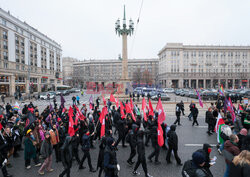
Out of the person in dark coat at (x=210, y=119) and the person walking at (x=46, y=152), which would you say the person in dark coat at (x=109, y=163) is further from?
the person in dark coat at (x=210, y=119)

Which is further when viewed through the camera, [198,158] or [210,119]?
[210,119]

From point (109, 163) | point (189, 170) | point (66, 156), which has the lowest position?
point (66, 156)

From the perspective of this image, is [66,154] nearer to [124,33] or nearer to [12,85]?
[124,33]

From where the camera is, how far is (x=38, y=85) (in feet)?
180

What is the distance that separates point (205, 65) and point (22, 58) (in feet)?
298

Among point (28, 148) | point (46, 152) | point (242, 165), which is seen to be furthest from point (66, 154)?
point (242, 165)

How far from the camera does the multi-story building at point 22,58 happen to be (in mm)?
38875

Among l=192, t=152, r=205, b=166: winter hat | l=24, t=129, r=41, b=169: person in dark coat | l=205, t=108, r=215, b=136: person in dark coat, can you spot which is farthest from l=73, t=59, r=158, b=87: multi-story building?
l=192, t=152, r=205, b=166: winter hat

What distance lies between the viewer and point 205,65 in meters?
88.1

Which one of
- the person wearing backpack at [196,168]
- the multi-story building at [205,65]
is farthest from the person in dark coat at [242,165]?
the multi-story building at [205,65]

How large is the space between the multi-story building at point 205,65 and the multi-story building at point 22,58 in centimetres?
6297

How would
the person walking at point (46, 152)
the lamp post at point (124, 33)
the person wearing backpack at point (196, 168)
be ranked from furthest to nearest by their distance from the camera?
1. the lamp post at point (124, 33)
2. the person walking at point (46, 152)
3. the person wearing backpack at point (196, 168)

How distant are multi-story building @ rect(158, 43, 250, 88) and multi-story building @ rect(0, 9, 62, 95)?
62967 millimetres

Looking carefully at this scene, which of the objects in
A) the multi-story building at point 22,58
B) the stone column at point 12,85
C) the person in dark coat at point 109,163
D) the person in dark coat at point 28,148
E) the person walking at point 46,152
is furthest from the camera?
the stone column at point 12,85
